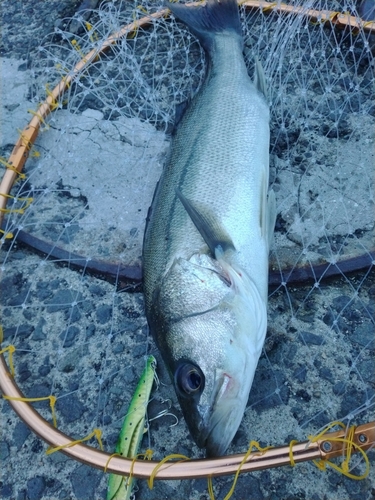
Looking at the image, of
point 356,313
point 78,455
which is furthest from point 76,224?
point 356,313

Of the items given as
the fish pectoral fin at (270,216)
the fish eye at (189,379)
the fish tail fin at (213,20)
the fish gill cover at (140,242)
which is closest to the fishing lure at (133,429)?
the fish gill cover at (140,242)

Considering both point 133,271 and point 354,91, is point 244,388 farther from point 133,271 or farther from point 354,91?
point 354,91

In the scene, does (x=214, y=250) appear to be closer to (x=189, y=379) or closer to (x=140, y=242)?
(x=189, y=379)

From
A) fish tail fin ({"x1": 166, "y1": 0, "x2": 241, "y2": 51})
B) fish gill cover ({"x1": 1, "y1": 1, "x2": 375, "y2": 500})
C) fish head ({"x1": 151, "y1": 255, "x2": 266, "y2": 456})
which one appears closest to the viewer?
fish head ({"x1": 151, "y1": 255, "x2": 266, "y2": 456})

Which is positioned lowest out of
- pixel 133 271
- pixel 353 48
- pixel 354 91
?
pixel 133 271

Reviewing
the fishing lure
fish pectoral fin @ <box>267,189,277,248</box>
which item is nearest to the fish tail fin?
fish pectoral fin @ <box>267,189,277,248</box>

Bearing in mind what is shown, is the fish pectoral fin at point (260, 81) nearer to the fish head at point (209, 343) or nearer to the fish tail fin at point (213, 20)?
the fish tail fin at point (213, 20)

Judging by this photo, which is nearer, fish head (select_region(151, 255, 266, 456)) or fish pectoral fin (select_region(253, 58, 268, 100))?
fish head (select_region(151, 255, 266, 456))

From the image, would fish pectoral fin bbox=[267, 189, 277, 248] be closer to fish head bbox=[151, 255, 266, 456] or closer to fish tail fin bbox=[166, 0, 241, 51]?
fish head bbox=[151, 255, 266, 456]
